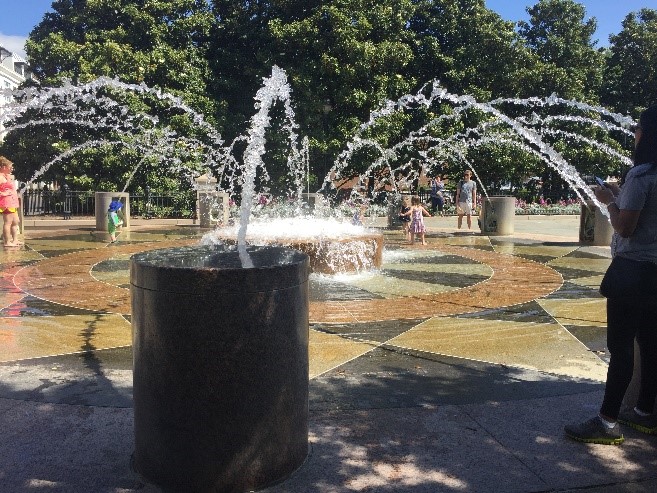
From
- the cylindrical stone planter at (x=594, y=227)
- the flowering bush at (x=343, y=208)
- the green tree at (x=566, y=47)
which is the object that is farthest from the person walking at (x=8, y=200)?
the green tree at (x=566, y=47)

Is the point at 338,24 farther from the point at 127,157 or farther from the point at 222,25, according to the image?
the point at 127,157

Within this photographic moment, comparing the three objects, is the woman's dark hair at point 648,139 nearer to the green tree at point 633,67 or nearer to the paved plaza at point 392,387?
the paved plaza at point 392,387

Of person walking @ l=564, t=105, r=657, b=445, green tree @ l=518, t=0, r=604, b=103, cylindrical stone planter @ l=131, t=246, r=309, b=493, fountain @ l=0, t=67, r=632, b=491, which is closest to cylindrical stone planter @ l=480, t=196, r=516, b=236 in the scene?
person walking @ l=564, t=105, r=657, b=445

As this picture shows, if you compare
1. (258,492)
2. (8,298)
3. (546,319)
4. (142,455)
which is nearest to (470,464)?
(258,492)

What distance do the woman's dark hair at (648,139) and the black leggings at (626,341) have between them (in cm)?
79

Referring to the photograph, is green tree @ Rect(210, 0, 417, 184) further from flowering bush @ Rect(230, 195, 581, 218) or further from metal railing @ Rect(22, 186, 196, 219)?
metal railing @ Rect(22, 186, 196, 219)

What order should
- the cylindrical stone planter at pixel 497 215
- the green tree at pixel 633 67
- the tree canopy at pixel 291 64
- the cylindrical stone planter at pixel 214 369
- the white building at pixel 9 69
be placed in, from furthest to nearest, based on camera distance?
the white building at pixel 9 69
the green tree at pixel 633 67
the tree canopy at pixel 291 64
the cylindrical stone planter at pixel 497 215
the cylindrical stone planter at pixel 214 369

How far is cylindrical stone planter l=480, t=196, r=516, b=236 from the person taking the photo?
15.9m

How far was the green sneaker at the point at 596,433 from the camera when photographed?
333 centimetres

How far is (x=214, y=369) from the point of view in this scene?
104 inches

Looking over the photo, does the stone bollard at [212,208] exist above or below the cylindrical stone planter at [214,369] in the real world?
above

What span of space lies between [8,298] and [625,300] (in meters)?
6.76

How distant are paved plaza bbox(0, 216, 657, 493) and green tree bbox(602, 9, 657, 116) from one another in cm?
3285

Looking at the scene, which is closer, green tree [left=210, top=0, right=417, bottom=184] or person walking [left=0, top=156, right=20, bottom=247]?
person walking [left=0, top=156, right=20, bottom=247]
